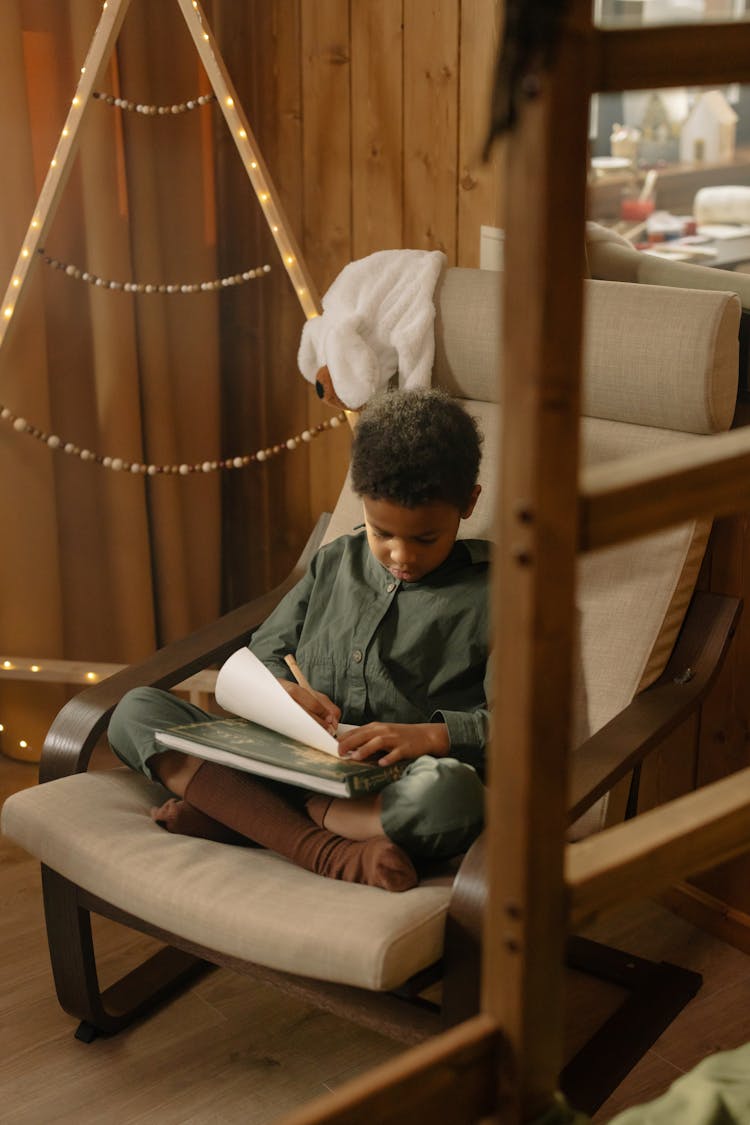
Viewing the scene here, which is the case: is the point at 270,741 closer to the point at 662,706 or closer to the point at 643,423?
the point at 662,706

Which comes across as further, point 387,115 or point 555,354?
point 387,115

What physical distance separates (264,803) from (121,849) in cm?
18

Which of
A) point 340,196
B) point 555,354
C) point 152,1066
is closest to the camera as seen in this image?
point 555,354

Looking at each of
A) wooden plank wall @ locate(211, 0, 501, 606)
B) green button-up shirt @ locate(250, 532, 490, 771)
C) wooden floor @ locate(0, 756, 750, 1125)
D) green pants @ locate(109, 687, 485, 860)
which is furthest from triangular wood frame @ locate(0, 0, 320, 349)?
wooden floor @ locate(0, 756, 750, 1125)

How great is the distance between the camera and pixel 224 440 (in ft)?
9.47

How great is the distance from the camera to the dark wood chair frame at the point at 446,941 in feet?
4.72

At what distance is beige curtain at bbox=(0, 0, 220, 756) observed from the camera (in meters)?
2.43

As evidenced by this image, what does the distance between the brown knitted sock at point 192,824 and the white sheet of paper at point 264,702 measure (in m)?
0.14

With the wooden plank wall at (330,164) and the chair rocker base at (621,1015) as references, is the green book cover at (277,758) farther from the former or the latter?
the wooden plank wall at (330,164)

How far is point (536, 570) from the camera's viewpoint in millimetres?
833

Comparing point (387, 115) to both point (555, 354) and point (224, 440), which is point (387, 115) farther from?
point (555, 354)

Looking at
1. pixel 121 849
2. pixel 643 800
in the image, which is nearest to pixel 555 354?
pixel 121 849

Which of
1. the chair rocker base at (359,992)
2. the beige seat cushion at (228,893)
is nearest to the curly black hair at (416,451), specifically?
the beige seat cushion at (228,893)

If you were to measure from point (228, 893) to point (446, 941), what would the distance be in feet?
0.83
